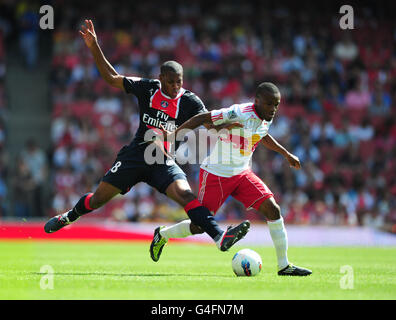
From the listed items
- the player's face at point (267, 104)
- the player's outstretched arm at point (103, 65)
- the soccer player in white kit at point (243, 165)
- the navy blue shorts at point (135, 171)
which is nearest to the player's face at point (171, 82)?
the soccer player in white kit at point (243, 165)

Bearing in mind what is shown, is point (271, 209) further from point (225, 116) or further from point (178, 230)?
point (178, 230)

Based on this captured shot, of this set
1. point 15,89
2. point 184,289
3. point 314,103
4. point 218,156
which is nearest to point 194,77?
point 314,103

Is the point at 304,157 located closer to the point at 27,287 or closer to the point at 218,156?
the point at 218,156

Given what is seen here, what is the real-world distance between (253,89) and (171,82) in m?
15.7

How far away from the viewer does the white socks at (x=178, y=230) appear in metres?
9.45

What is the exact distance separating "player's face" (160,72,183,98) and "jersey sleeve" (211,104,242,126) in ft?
2.21

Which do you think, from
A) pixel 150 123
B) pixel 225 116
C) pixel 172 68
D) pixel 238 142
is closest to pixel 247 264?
pixel 238 142

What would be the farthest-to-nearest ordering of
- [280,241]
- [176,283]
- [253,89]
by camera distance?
[253,89], [280,241], [176,283]

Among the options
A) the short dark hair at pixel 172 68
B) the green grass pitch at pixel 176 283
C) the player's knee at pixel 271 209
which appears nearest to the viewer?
the green grass pitch at pixel 176 283

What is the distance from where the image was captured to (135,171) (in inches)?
360

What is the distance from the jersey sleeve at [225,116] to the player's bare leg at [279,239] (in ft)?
3.62

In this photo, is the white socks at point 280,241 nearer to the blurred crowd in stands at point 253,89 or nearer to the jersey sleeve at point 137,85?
the jersey sleeve at point 137,85

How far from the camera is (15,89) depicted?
24.6 meters
